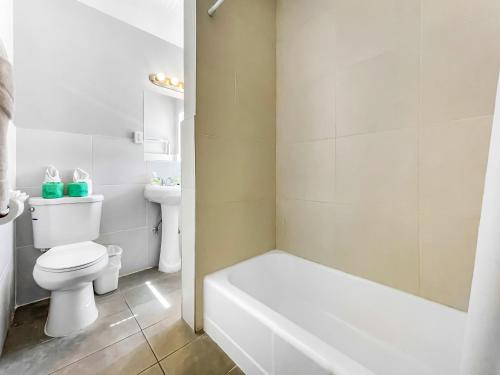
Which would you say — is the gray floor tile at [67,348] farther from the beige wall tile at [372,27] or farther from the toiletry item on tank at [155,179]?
the beige wall tile at [372,27]

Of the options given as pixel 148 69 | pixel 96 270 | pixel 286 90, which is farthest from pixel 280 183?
pixel 148 69

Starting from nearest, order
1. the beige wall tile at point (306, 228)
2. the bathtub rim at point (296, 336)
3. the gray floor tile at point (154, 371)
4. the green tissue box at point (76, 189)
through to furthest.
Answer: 1. the bathtub rim at point (296, 336)
2. the gray floor tile at point (154, 371)
3. the beige wall tile at point (306, 228)
4. the green tissue box at point (76, 189)

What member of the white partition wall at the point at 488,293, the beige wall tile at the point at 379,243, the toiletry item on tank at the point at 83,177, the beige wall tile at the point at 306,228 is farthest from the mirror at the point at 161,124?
the white partition wall at the point at 488,293

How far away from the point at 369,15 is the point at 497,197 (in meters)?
1.20

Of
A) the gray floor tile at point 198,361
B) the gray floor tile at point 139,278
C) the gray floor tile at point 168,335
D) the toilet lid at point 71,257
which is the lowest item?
the gray floor tile at point 198,361

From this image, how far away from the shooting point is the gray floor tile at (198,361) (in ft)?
3.32

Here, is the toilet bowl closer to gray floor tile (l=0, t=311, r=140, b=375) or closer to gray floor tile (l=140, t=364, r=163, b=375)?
gray floor tile (l=0, t=311, r=140, b=375)

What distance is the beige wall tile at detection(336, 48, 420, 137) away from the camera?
1.02m

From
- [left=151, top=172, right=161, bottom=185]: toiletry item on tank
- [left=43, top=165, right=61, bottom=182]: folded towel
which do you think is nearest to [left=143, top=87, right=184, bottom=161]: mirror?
[left=151, top=172, right=161, bottom=185]: toiletry item on tank

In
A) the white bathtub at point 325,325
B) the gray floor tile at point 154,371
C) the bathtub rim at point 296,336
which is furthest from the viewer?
the gray floor tile at point 154,371

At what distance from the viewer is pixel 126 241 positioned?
77.8 inches

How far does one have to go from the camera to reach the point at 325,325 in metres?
1.24

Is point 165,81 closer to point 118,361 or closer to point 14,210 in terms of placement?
point 14,210

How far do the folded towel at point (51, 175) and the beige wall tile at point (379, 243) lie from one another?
192 cm
